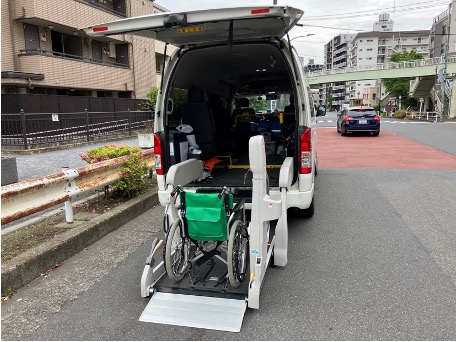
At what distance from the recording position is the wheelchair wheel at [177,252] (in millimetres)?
3236

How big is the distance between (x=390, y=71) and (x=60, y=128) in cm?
3815

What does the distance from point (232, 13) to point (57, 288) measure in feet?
9.81

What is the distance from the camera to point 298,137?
427 centimetres

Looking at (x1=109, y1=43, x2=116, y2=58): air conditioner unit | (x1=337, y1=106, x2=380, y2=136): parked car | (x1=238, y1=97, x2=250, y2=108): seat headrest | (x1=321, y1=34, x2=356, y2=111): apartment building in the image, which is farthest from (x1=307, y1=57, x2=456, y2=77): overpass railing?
(x1=321, y1=34, x2=356, y2=111): apartment building

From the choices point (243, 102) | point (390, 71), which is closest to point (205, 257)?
point (243, 102)

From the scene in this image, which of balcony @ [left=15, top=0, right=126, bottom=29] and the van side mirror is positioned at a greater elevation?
balcony @ [left=15, top=0, right=126, bottom=29]

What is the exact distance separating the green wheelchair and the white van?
2.41 feet

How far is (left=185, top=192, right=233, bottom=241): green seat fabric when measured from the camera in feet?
10.3

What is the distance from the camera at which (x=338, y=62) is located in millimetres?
120062

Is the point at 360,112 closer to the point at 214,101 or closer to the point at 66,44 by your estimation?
the point at 214,101

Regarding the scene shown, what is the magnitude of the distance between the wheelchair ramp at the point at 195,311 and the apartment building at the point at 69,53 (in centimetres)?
1148

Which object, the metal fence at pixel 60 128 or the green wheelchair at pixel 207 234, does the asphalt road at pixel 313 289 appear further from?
the metal fence at pixel 60 128

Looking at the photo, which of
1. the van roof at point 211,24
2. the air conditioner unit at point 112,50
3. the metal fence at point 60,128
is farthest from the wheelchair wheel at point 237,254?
the air conditioner unit at point 112,50

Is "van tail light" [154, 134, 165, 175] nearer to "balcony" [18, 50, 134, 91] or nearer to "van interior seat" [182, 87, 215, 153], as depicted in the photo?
"van interior seat" [182, 87, 215, 153]
